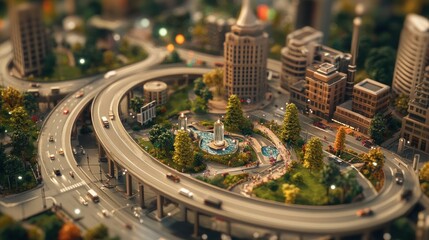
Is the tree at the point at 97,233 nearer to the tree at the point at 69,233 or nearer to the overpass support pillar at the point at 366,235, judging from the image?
the tree at the point at 69,233

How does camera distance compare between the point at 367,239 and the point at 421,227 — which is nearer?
the point at 421,227

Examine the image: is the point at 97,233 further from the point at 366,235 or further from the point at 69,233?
the point at 366,235

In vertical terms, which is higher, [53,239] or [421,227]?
[421,227]

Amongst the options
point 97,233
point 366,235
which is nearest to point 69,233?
point 97,233

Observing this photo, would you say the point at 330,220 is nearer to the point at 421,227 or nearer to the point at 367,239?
the point at 367,239

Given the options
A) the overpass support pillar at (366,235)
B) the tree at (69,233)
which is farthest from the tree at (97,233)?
the overpass support pillar at (366,235)

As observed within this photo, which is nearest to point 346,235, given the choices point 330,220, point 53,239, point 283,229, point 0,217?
point 330,220

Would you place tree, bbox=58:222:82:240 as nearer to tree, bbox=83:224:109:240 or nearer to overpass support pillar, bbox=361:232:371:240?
tree, bbox=83:224:109:240
